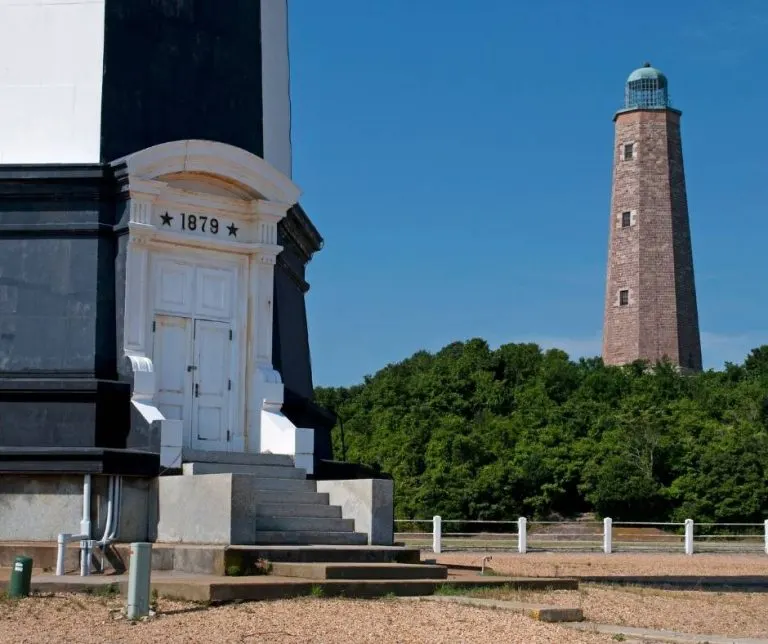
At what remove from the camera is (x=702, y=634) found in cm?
1155

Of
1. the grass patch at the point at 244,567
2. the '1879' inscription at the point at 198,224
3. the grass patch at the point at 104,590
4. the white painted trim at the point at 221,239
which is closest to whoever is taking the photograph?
the grass patch at the point at 104,590

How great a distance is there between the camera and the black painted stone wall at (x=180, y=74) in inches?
641

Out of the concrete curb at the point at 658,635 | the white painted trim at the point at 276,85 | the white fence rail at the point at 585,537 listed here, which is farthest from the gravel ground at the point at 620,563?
the concrete curb at the point at 658,635

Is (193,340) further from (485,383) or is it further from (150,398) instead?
(485,383)

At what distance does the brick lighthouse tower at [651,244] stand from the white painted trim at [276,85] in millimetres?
56686

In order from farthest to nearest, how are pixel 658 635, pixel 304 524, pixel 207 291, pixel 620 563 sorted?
pixel 620 563
pixel 207 291
pixel 304 524
pixel 658 635

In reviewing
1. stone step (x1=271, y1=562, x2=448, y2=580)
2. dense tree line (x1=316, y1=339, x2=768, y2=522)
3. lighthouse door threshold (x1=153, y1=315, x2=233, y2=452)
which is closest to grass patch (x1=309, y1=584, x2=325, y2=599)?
stone step (x1=271, y1=562, x2=448, y2=580)

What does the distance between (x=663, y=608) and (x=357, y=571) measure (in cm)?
307

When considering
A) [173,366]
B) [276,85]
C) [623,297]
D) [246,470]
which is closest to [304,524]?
[246,470]

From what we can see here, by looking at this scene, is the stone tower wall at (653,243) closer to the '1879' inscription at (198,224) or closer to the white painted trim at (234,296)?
the white painted trim at (234,296)

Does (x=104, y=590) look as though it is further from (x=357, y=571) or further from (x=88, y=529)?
(x=357, y=571)

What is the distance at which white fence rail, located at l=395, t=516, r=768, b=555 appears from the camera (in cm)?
3206

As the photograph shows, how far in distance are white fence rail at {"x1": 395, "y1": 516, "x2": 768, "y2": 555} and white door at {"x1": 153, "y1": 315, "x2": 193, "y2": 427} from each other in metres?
14.8

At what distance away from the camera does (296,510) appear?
15.0 m
